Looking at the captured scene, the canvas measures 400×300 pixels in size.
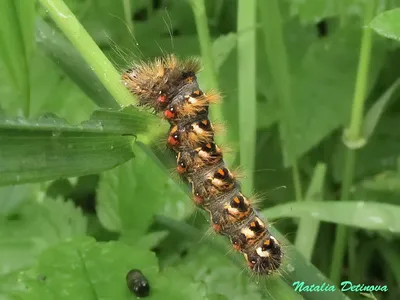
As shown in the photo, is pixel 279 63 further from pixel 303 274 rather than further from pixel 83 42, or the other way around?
pixel 83 42

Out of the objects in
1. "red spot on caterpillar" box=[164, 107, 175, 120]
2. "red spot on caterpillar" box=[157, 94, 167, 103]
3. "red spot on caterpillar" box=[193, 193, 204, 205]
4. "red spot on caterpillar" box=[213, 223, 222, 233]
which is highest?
"red spot on caterpillar" box=[157, 94, 167, 103]

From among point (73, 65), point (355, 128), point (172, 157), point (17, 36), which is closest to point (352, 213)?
point (355, 128)

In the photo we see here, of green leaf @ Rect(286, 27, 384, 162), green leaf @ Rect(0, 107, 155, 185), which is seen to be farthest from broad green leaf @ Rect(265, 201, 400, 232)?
green leaf @ Rect(0, 107, 155, 185)

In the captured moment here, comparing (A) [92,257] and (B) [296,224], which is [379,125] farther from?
(A) [92,257]

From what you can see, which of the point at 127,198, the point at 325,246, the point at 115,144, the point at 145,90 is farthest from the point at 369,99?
the point at 115,144

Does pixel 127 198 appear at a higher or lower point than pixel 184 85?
lower

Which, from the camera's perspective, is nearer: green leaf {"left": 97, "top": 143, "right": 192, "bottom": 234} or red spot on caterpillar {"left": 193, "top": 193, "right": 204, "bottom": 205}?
red spot on caterpillar {"left": 193, "top": 193, "right": 204, "bottom": 205}

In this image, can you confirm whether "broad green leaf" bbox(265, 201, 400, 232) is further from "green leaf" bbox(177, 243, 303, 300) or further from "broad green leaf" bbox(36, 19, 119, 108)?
"broad green leaf" bbox(36, 19, 119, 108)
